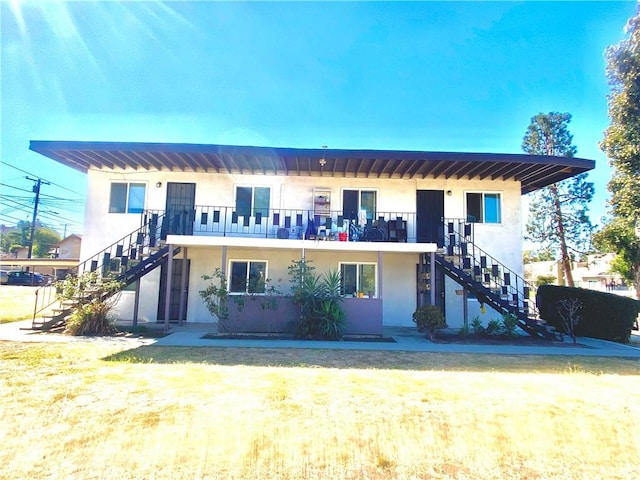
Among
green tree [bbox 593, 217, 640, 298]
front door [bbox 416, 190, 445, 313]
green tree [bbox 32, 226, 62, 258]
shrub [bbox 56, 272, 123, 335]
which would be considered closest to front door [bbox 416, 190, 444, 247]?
front door [bbox 416, 190, 445, 313]

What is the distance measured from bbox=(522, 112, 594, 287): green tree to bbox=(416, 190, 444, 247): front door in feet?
47.4

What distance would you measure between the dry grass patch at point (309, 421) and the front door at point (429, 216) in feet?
20.1

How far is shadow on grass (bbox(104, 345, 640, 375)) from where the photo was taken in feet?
21.9

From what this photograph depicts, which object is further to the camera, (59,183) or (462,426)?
(59,183)

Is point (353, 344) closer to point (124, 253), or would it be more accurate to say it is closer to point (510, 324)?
point (510, 324)

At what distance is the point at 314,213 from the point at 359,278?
2644 millimetres

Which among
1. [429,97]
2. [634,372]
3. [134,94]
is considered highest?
[429,97]

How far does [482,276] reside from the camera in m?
10.6

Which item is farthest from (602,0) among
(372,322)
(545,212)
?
(545,212)

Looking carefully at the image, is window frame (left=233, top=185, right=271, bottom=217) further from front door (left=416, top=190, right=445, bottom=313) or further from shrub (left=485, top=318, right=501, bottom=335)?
shrub (left=485, top=318, right=501, bottom=335)

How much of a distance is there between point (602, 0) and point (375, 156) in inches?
285

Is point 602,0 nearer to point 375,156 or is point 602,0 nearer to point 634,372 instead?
point 375,156

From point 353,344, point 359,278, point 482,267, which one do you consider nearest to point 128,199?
point 359,278

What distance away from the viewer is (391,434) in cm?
359
